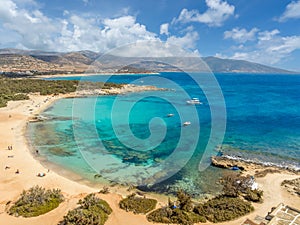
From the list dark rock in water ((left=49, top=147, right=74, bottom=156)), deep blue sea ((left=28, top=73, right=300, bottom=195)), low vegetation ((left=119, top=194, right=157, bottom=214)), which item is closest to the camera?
low vegetation ((left=119, top=194, right=157, bottom=214))

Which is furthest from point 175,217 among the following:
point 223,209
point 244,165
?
point 244,165

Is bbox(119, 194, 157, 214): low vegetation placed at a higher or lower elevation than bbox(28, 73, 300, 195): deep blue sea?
lower

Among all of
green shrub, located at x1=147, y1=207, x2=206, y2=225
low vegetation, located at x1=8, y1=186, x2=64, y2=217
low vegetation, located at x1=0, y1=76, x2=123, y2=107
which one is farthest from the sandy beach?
low vegetation, located at x1=0, y1=76, x2=123, y2=107

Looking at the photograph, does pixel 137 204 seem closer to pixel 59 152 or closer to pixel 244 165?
pixel 244 165

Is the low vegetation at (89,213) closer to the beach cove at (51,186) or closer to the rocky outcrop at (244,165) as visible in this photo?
the beach cove at (51,186)

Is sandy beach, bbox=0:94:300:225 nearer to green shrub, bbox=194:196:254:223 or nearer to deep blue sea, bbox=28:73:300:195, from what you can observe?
green shrub, bbox=194:196:254:223

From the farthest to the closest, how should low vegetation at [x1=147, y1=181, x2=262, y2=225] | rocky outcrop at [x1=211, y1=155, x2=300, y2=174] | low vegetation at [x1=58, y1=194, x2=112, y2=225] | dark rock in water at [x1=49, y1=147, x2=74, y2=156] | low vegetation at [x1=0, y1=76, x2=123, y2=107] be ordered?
low vegetation at [x1=0, y1=76, x2=123, y2=107], dark rock in water at [x1=49, y1=147, x2=74, y2=156], rocky outcrop at [x1=211, y1=155, x2=300, y2=174], low vegetation at [x1=147, y1=181, x2=262, y2=225], low vegetation at [x1=58, y1=194, x2=112, y2=225]

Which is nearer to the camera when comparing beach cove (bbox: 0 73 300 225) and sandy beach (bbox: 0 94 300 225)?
sandy beach (bbox: 0 94 300 225)

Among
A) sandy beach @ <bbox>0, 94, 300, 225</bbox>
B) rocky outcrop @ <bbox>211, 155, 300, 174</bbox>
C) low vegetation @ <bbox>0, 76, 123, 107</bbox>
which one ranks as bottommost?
sandy beach @ <bbox>0, 94, 300, 225</bbox>
